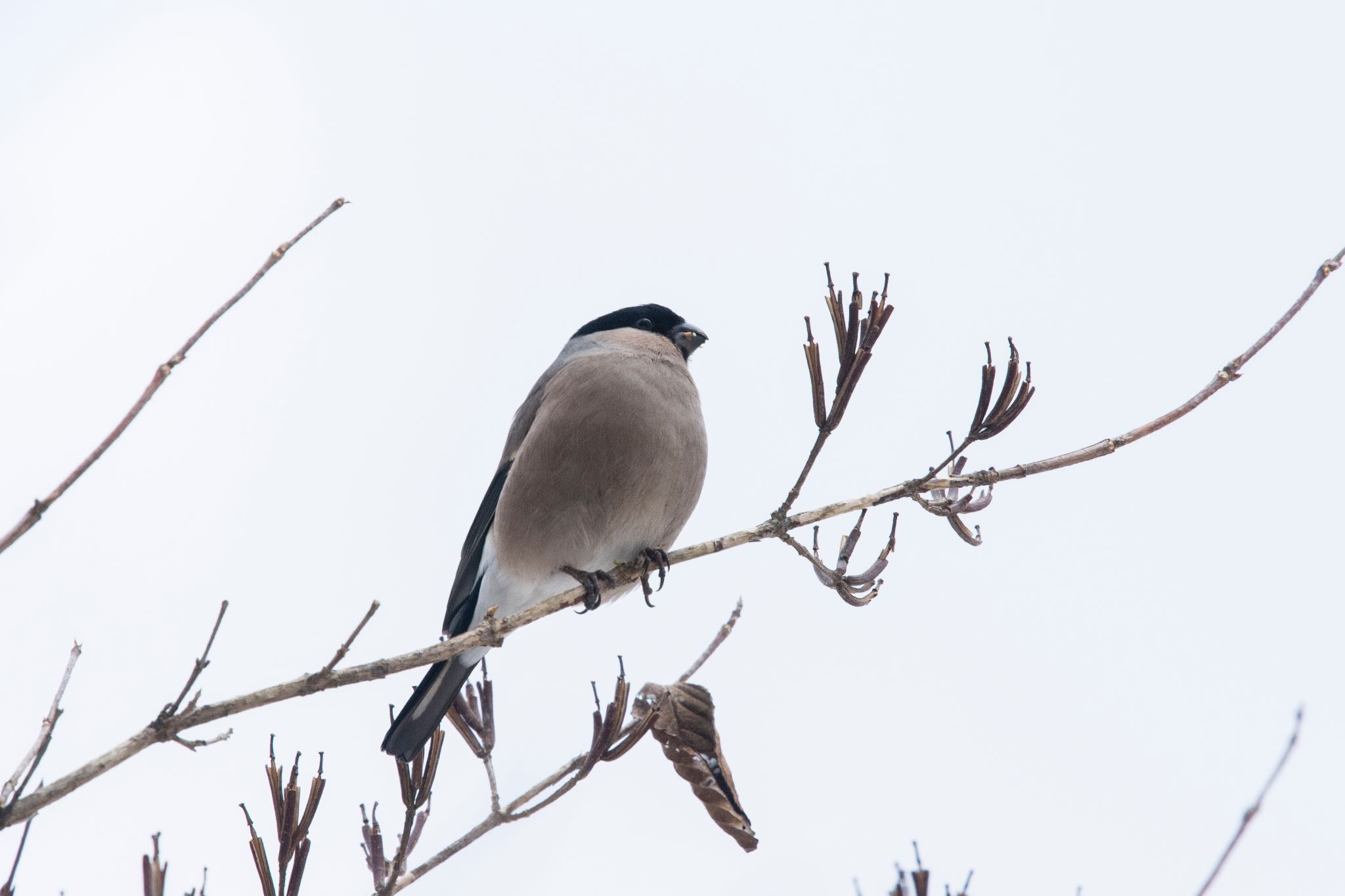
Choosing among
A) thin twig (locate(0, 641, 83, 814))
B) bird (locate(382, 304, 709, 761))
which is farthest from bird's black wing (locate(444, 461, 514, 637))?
thin twig (locate(0, 641, 83, 814))

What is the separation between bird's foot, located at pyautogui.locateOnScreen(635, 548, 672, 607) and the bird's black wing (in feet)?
2.41

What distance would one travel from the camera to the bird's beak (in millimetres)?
4520

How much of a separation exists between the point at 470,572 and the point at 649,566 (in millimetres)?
891

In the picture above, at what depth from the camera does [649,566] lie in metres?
3.48

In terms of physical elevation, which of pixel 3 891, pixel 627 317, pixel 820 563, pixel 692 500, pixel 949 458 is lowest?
pixel 3 891

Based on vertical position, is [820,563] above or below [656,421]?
below

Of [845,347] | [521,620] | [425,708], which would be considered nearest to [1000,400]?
[845,347]

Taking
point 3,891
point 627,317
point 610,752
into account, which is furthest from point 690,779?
point 627,317

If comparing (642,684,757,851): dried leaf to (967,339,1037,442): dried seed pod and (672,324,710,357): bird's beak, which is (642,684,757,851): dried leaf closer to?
(967,339,1037,442): dried seed pod

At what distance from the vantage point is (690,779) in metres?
2.45

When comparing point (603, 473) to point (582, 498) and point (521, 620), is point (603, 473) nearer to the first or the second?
point (582, 498)

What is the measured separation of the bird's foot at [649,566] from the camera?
3.47 m

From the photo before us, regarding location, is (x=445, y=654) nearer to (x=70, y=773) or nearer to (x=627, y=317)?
(x=70, y=773)

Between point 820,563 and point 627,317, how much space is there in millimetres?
2484
